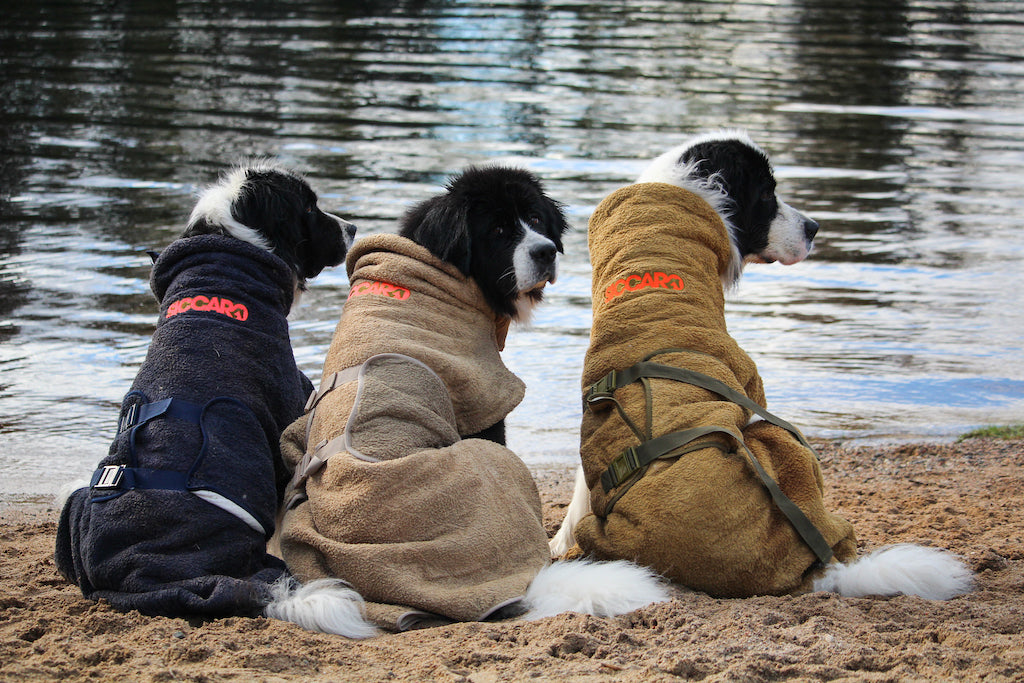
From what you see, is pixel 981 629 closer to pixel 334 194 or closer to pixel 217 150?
pixel 334 194

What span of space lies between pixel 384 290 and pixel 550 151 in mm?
11138

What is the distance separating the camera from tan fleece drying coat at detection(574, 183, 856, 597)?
12.7 ft

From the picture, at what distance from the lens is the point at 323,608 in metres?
3.49

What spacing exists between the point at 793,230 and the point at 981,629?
2107mm

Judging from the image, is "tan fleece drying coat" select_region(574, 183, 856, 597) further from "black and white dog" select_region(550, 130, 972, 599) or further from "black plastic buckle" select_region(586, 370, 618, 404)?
"black and white dog" select_region(550, 130, 972, 599)

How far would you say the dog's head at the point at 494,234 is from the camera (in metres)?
4.39

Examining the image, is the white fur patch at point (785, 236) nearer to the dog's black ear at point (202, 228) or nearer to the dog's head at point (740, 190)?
the dog's head at point (740, 190)

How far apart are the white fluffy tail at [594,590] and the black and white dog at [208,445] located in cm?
67

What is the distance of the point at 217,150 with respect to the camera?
1470 cm


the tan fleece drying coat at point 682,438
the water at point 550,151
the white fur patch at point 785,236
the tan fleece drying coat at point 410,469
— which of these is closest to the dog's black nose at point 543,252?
the tan fleece drying coat at point 682,438

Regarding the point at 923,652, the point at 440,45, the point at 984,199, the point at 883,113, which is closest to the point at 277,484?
the point at 923,652

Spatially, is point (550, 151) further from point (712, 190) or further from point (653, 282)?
point (653, 282)

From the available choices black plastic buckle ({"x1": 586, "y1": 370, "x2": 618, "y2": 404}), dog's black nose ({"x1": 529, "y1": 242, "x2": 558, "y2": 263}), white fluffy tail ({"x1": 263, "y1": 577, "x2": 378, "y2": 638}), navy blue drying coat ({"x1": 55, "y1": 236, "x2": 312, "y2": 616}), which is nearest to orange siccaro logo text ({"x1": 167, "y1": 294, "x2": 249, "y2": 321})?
navy blue drying coat ({"x1": 55, "y1": 236, "x2": 312, "y2": 616})

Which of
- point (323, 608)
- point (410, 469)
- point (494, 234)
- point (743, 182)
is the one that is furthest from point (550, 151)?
point (323, 608)
